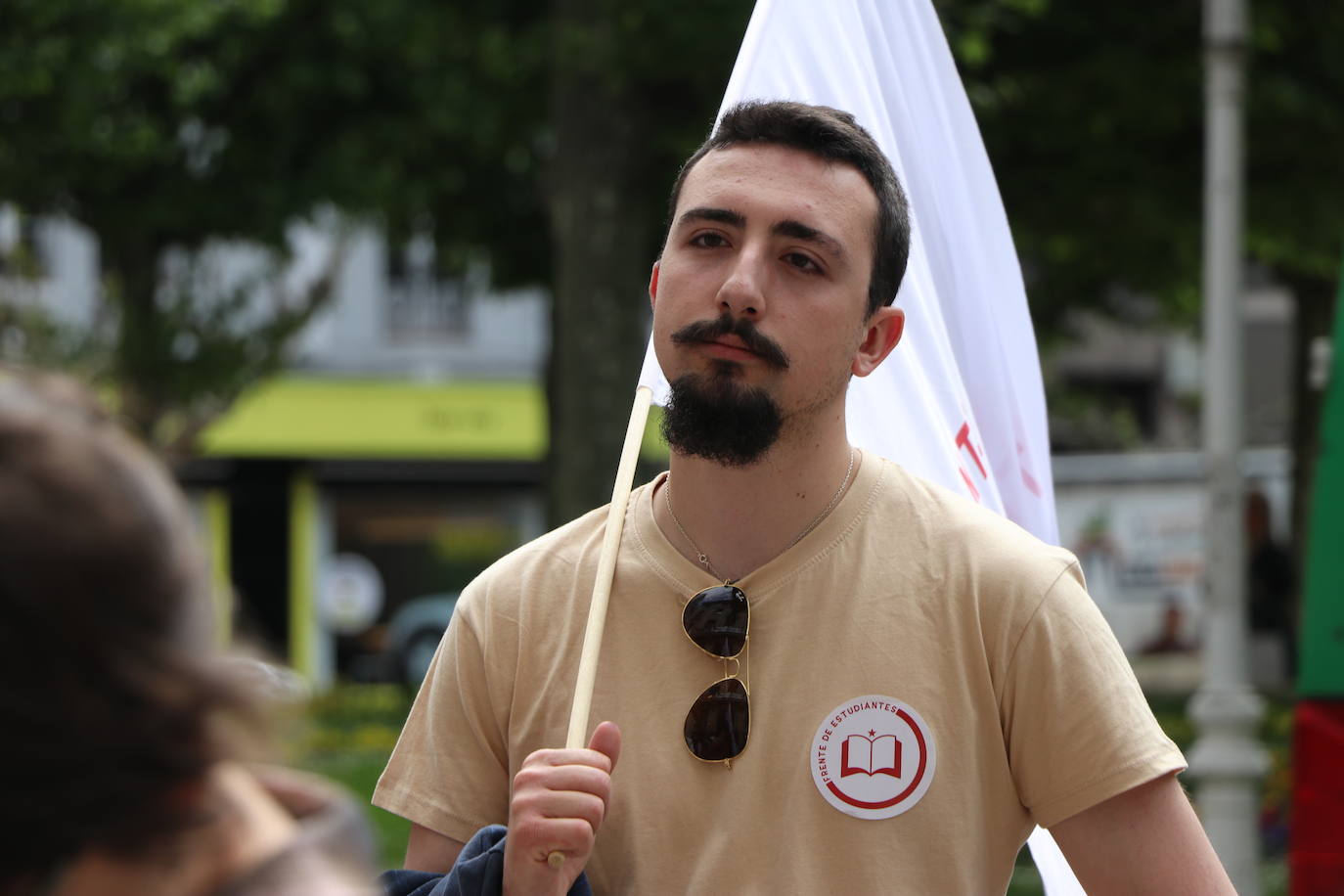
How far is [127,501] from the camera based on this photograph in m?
0.99

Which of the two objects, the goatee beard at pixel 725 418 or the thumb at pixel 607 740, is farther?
the goatee beard at pixel 725 418

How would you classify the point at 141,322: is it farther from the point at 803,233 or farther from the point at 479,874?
the point at 479,874

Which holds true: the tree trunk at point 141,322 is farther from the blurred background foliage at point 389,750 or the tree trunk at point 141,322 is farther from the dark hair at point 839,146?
the dark hair at point 839,146

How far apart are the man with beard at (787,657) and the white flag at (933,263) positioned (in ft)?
1.47

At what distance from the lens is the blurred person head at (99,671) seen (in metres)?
0.97

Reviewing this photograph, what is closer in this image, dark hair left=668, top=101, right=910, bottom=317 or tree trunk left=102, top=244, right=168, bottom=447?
dark hair left=668, top=101, right=910, bottom=317

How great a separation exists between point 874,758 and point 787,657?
0.53 feet

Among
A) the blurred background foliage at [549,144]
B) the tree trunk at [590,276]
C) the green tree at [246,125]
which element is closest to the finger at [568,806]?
the blurred background foliage at [549,144]

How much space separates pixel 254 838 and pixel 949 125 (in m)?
2.51

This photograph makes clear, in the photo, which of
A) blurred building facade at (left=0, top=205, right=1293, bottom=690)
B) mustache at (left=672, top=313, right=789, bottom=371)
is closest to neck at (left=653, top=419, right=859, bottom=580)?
mustache at (left=672, top=313, right=789, bottom=371)

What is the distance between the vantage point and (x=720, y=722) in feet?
7.38

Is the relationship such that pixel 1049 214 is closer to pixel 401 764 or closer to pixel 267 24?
pixel 267 24

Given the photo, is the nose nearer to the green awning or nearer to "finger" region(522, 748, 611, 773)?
"finger" region(522, 748, 611, 773)

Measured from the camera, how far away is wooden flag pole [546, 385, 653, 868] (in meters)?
2.22
